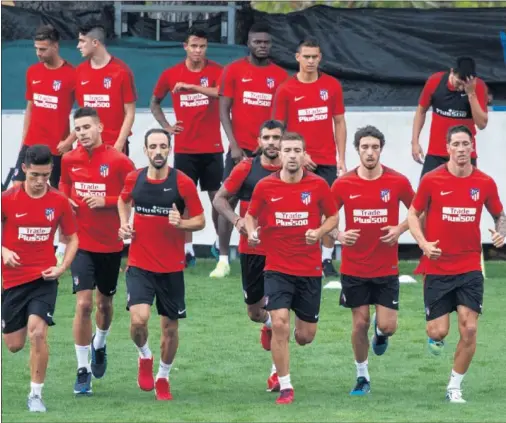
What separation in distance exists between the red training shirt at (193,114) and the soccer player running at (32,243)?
208 inches

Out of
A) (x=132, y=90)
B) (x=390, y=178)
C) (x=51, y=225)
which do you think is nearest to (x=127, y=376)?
(x=51, y=225)

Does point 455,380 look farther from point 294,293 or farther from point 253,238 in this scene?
point 253,238

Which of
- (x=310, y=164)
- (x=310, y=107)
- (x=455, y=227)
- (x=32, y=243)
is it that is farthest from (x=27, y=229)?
(x=310, y=107)

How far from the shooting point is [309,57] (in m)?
16.1

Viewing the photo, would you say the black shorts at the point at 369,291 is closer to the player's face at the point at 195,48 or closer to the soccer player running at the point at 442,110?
the soccer player running at the point at 442,110

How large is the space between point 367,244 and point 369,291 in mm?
378

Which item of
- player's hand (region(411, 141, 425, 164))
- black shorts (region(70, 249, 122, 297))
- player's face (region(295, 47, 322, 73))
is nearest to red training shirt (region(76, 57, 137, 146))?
player's face (region(295, 47, 322, 73))

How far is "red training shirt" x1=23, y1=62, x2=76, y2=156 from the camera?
17.1 m

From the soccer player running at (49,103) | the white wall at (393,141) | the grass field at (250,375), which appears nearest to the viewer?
the grass field at (250,375)

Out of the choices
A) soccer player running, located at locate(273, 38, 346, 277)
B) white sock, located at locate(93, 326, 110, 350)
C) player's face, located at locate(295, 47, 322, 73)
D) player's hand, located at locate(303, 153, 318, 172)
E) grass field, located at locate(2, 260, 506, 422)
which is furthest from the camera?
soccer player running, located at locate(273, 38, 346, 277)

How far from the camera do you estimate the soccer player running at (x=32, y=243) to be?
1241 centimetres

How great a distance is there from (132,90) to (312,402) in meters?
5.05

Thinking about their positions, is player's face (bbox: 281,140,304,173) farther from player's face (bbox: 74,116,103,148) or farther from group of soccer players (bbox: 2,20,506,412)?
player's face (bbox: 74,116,103,148)

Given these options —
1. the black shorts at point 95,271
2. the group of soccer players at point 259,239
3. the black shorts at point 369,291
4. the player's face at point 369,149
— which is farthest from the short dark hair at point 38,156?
the black shorts at point 369,291
